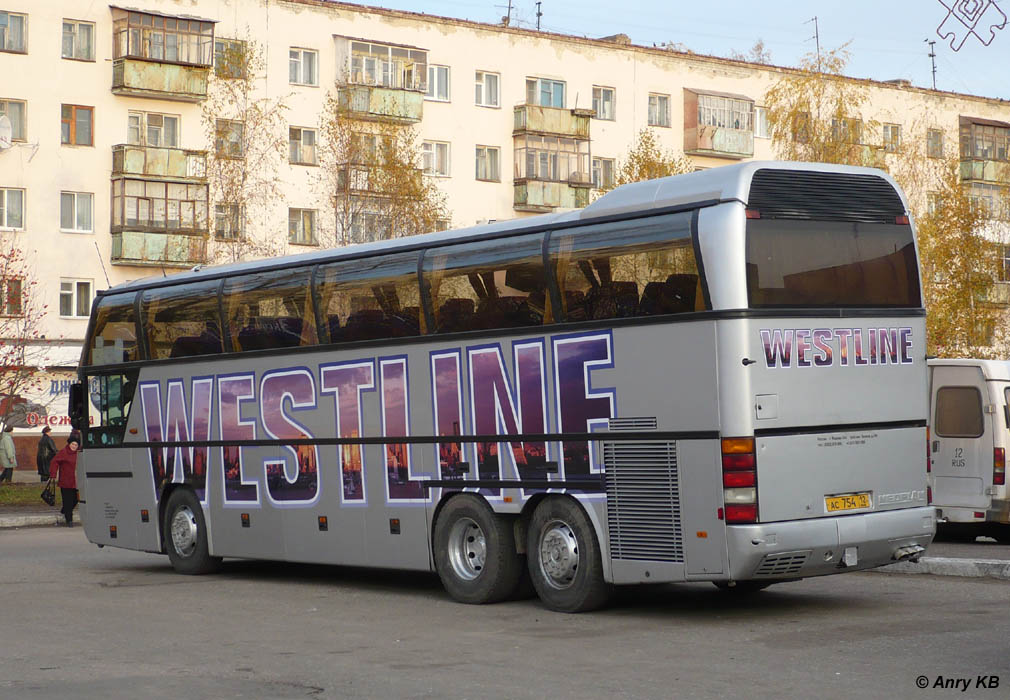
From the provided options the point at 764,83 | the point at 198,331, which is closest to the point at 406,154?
the point at 764,83

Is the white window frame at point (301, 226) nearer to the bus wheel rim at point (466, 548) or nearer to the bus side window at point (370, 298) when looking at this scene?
the bus side window at point (370, 298)

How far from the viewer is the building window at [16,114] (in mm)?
50103

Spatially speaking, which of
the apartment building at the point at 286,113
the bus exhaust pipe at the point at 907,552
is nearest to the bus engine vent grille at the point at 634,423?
the bus exhaust pipe at the point at 907,552

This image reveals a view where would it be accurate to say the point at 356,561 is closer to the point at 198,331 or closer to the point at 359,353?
the point at 359,353

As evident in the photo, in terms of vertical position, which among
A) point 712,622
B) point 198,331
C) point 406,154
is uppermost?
point 406,154

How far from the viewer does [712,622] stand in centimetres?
1302

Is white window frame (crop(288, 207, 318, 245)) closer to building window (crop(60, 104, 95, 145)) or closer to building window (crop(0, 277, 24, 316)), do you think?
building window (crop(60, 104, 95, 145))

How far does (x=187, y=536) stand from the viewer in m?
18.9

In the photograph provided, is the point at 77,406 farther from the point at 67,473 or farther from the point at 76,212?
the point at 76,212

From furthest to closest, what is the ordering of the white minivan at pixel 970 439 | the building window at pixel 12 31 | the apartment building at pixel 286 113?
the apartment building at pixel 286 113
the building window at pixel 12 31
the white minivan at pixel 970 439

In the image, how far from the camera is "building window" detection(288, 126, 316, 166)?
2165 inches

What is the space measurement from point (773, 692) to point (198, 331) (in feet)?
34.6

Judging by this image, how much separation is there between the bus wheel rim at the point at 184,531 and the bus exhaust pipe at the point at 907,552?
8.82 meters

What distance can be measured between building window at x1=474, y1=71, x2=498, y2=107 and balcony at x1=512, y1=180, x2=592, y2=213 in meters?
3.26
